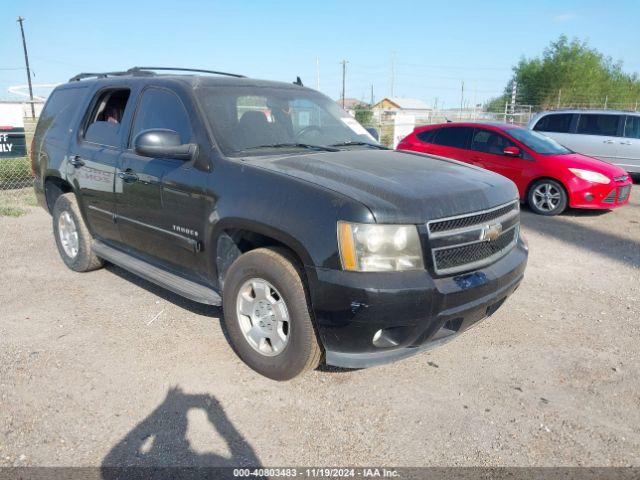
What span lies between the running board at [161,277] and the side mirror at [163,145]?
3.05 ft

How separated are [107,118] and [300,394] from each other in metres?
3.22

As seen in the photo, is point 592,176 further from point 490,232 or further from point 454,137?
point 490,232

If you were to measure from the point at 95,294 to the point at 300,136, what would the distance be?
2461 millimetres

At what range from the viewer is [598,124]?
1190 cm

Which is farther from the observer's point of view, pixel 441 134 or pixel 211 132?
pixel 441 134

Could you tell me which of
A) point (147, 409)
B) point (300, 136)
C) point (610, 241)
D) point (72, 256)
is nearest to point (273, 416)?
point (147, 409)

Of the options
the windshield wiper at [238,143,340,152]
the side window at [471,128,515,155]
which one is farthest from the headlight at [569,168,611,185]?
the windshield wiper at [238,143,340,152]

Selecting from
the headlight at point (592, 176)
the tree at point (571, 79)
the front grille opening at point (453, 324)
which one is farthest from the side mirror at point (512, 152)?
the tree at point (571, 79)

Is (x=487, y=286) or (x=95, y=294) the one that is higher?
(x=487, y=286)

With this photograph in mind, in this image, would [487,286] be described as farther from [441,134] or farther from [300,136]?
[441,134]

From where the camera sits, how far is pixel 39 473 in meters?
2.42

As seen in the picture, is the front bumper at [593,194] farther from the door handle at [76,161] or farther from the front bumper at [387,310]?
the door handle at [76,161]

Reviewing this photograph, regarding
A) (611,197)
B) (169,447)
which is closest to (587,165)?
(611,197)

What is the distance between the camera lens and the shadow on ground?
8.14 feet
